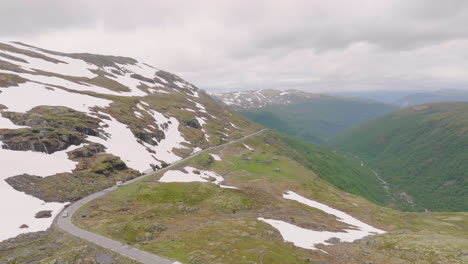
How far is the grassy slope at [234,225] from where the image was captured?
123 ft

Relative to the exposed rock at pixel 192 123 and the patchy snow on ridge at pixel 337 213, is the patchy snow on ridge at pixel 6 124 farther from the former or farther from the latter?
the exposed rock at pixel 192 123

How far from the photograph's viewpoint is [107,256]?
3475 centimetres

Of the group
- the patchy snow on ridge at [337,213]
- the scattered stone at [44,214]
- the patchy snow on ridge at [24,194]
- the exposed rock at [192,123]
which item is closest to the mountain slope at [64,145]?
the patchy snow on ridge at [24,194]

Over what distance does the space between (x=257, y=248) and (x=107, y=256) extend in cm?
2310

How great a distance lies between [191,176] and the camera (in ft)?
292

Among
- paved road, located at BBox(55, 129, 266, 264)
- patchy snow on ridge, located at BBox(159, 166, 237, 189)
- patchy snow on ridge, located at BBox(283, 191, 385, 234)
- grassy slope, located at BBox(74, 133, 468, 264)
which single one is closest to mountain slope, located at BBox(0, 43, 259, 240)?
paved road, located at BBox(55, 129, 266, 264)

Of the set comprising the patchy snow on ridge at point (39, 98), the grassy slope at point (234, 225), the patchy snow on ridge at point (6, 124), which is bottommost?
the grassy slope at point (234, 225)

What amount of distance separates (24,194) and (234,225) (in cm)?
4883

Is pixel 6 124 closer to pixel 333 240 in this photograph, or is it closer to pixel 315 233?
pixel 315 233

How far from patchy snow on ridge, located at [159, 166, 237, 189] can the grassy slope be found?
157 inches

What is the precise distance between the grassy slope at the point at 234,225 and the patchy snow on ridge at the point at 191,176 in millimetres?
3978

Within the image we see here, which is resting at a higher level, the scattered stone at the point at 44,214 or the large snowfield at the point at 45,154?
the large snowfield at the point at 45,154

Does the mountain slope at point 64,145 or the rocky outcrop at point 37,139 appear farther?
the rocky outcrop at point 37,139

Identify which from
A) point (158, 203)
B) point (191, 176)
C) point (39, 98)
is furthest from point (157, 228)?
point (39, 98)
